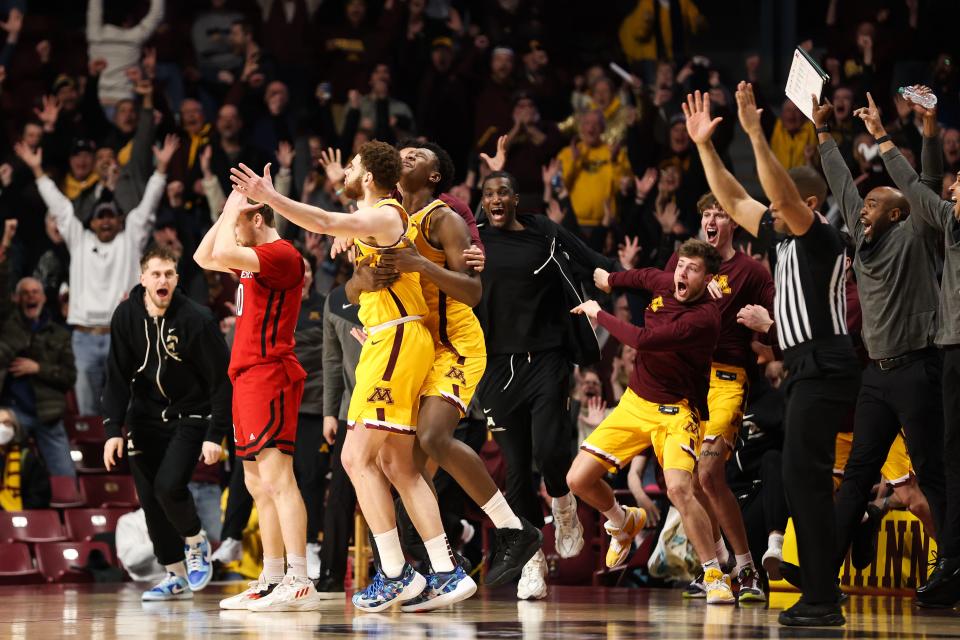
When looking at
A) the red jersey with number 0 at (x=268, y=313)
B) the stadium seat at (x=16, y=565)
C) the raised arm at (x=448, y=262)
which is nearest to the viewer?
the raised arm at (x=448, y=262)

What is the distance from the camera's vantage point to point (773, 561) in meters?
8.95

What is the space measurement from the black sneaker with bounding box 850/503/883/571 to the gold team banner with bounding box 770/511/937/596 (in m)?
0.03

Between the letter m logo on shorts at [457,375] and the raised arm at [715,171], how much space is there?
1674 millimetres

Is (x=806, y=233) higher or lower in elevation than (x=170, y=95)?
lower

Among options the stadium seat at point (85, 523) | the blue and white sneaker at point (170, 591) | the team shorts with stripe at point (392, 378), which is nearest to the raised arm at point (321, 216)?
the team shorts with stripe at point (392, 378)

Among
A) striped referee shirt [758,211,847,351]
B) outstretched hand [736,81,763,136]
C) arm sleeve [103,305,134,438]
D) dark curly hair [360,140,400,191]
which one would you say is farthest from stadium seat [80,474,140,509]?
outstretched hand [736,81,763,136]

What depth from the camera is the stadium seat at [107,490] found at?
39.1 feet

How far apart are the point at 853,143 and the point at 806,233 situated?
6.86 m

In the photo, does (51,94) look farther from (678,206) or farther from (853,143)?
(853,143)

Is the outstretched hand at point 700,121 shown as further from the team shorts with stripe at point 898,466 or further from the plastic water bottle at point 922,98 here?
the team shorts with stripe at point 898,466

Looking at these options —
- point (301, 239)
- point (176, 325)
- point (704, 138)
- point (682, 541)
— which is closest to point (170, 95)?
point (301, 239)

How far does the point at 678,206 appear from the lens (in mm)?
13344

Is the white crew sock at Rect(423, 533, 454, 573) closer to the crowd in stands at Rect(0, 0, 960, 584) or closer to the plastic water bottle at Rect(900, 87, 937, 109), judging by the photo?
the plastic water bottle at Rect(900, 87, 937, 109)

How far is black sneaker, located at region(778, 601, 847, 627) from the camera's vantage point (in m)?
6.27
